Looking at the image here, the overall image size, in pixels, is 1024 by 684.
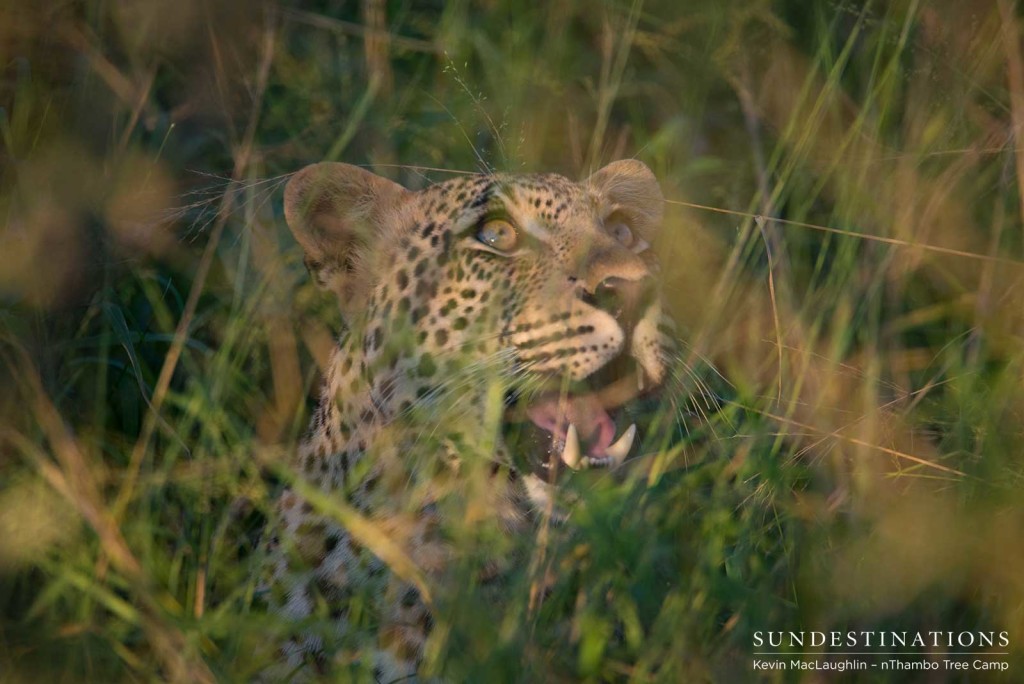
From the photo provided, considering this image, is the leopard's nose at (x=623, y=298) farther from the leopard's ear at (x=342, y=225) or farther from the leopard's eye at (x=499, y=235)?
the leopard's ear at (x=342, y=225)

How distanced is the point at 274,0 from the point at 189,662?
2.80 metres

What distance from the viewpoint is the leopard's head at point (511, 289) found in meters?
3.16

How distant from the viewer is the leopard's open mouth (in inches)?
125

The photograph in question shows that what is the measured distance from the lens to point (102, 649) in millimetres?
2729

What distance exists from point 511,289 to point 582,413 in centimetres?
40

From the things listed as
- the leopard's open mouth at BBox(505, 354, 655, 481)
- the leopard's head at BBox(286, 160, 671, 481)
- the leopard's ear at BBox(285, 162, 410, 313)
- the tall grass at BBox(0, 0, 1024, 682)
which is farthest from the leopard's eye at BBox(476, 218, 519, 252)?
the leopard's open mouth at BBox(505, 354, 655, 481)

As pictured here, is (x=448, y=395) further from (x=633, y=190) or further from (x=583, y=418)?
(x=633, y=190)

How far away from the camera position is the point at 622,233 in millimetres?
3842

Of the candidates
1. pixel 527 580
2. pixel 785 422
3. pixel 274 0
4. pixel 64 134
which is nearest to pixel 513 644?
pixel 527 580

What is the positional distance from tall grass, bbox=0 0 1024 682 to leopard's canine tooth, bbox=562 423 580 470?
22 centimetres

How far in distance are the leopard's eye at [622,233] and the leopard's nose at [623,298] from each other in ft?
1.98

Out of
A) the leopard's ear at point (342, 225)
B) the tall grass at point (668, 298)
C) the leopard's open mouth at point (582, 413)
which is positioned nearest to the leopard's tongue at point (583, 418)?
the leopard's open mouth at point (582, 413)

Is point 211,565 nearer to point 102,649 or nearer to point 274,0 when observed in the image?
point 102,649

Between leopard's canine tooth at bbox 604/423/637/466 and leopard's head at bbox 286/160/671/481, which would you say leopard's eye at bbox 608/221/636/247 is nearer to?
leopard's head at bbox 286/160/671/481
